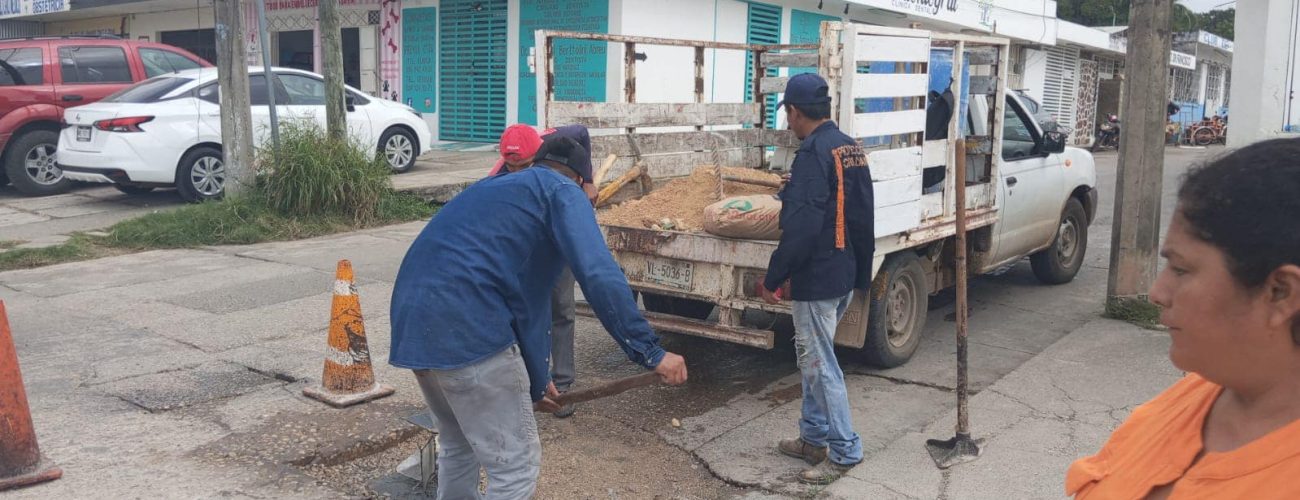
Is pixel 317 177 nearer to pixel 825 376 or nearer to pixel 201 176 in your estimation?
pixel 201 176

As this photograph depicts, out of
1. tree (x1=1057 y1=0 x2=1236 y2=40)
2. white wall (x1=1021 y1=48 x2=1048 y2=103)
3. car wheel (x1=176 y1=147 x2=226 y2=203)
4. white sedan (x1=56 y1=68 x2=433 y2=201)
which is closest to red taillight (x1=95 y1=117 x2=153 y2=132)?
white sedan (x1=56 y1=68 x2=433 y2=201)

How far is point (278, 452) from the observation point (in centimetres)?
463

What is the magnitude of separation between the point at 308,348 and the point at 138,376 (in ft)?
3.15

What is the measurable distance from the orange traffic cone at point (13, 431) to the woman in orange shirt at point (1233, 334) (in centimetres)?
415

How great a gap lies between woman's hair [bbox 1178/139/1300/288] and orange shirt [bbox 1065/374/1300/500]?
217 mm

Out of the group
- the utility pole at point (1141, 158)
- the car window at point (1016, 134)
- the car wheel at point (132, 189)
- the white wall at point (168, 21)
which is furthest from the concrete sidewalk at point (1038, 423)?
the white wall at point (168, 21)

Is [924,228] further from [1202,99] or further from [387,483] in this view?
[1202,99]

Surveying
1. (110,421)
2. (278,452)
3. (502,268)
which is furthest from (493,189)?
(110,421)

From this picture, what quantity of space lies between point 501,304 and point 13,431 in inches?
94.2

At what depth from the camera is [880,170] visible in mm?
5441

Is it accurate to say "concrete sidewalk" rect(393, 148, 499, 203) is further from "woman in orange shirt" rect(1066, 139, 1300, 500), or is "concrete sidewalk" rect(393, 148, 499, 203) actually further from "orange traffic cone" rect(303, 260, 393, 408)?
"woman in orange shirt" rect(1066, 139, 1300, 500)

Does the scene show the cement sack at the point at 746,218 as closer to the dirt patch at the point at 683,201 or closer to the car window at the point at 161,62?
the dirt patch at the point at 683,201

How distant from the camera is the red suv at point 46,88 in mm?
12242

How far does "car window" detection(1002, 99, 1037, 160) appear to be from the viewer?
764cm
